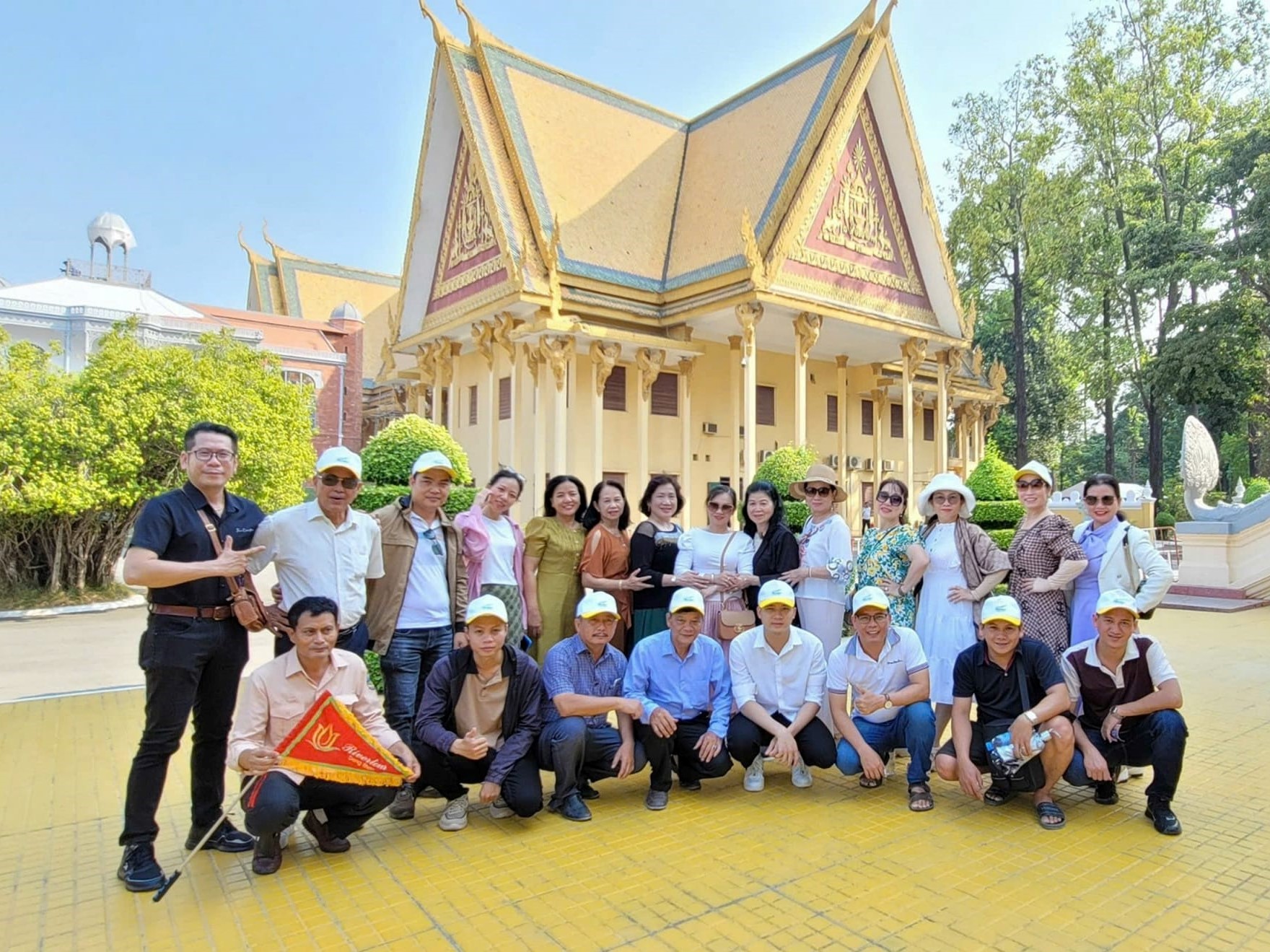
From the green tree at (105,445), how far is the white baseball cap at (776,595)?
37.7 feet

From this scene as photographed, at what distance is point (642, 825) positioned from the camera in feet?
13.2

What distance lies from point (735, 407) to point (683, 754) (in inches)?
554

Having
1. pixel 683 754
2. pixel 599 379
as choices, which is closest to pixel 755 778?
pixel 683 754

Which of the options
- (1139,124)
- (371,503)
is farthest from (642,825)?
(1139,124)

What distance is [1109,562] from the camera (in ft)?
15.2

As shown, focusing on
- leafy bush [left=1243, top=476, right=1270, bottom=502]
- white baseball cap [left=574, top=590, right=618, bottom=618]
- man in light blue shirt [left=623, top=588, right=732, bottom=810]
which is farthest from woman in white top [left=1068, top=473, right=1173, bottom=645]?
leafy bush [left=1243, top=476, right=1270, bottom=502]

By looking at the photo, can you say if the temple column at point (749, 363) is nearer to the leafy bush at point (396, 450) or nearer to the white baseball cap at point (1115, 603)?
the leafy bush at point (396, 450)

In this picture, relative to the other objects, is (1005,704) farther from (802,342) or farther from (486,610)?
(802,342)

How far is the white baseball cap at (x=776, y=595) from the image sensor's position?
4.39 meters

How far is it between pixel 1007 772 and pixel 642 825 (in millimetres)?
1835

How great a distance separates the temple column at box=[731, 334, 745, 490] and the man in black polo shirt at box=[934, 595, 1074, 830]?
1382 centimetres

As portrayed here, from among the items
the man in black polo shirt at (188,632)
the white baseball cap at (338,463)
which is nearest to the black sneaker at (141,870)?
the man in black polo shirt at (188,632)

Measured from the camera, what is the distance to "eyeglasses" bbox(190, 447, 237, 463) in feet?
11.4

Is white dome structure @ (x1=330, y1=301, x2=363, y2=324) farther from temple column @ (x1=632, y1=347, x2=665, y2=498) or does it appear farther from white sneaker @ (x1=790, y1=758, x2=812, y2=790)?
white sneaker @ (x1=790, y1=758, x2=812, y2=790)
